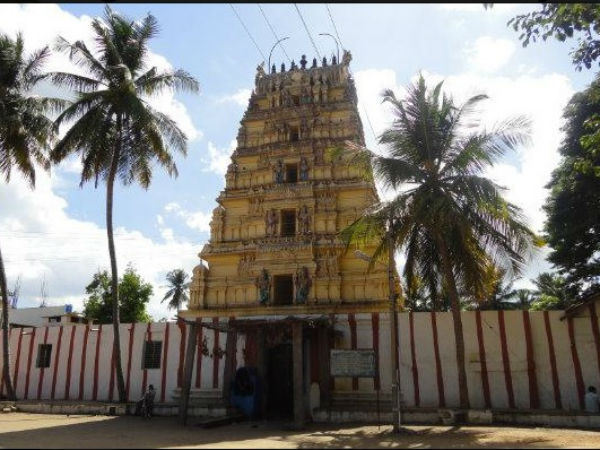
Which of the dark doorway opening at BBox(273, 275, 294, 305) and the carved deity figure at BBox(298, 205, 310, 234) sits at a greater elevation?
the carved deity figure at BBox(298, 205, 310, 234)

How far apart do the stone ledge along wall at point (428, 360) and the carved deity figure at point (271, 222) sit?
4575mm

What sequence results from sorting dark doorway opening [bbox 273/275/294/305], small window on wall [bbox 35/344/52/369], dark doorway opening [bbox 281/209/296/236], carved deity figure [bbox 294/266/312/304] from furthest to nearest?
dark doorway opening [bbox 281/209/296/236], dark doorway opening [bbox 273/275/294/305], small window on wall [bbox 35/344/52/369], carved deity figure [bbox 294/266/312/304]

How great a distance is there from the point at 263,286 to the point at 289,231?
3.18 metres

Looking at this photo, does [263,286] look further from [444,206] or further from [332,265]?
[444,206]

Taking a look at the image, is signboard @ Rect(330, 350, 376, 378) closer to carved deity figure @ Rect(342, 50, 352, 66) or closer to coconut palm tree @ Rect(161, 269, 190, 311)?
carved deity figure @ Rect(342, 50, 352, 66)

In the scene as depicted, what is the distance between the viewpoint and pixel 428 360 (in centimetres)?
1853

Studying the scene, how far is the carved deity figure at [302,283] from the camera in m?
21.9

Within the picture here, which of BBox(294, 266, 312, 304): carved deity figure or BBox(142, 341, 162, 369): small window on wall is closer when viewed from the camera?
BBox(142, 341, 162, 369): small window on wall

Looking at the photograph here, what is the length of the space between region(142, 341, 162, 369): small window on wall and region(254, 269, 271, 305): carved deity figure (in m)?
4.67

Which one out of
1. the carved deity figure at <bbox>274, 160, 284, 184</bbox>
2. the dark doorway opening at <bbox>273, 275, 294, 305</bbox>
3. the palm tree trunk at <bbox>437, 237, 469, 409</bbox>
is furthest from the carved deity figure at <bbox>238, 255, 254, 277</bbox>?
the palm tree trunk at <bbox>437, 237, 469, 409</bbox>

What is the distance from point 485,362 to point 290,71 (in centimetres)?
1812

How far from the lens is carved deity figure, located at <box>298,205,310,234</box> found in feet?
76.2

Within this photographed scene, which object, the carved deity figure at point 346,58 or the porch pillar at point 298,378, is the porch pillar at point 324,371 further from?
→ the carved deity figure at point 346,58

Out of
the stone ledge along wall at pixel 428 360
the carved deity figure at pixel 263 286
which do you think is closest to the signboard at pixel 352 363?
the stone ledge along wall at pixel 428 360
